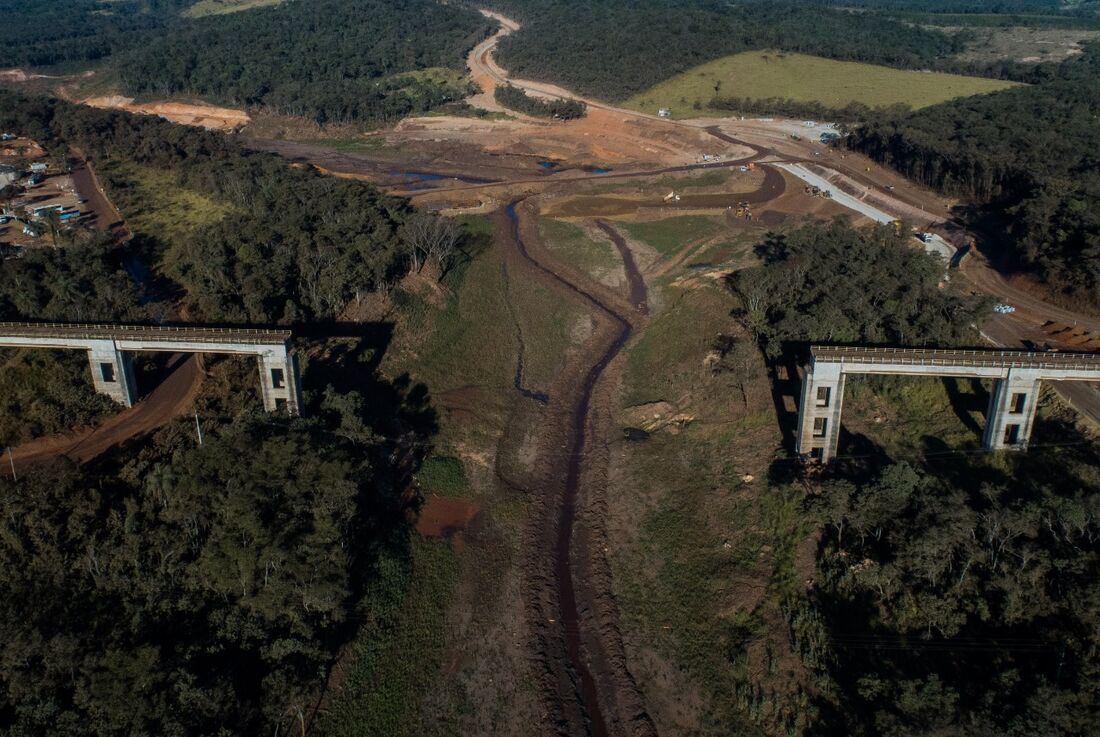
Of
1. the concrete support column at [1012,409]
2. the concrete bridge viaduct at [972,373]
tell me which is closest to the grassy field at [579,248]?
the concrete bridge viaduct at [972,373]

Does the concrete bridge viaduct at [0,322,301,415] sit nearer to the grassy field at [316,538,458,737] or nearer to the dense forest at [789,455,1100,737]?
the grassy field at [316,538,458,737]

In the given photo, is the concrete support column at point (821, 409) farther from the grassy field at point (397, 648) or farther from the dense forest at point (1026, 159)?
the dense forest at point (1026, 159)

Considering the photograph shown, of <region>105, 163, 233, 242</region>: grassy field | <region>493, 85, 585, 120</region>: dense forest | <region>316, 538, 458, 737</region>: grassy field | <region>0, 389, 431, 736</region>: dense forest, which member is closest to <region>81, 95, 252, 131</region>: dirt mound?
<region>493, 85, 585, 120</region>: dense forest

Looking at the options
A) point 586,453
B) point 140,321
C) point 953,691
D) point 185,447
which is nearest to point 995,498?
point 953,691

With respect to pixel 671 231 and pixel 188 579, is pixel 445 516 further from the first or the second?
pixel 671 231

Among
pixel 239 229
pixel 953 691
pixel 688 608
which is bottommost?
pixel 688 608

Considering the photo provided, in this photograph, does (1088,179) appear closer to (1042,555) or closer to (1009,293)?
(1009,293)
